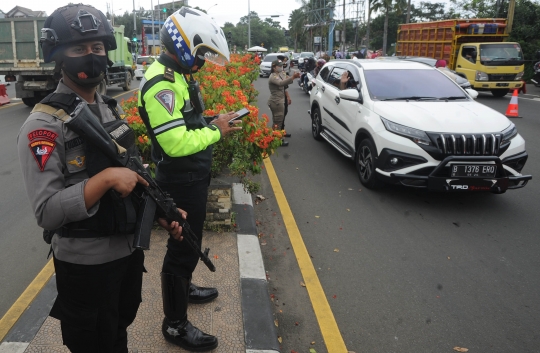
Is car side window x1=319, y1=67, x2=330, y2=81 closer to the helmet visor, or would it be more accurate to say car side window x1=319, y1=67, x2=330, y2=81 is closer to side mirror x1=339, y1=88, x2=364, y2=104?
side mirror x1=339, y1=88, x2=364, y2=104

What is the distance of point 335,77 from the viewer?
333 inches

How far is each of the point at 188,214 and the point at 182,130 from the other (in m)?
0.59

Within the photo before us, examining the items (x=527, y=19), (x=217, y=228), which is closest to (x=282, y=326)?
(x=217, y=228)

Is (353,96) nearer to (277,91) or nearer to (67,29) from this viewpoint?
(277,91)

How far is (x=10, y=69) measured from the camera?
45.3 ft

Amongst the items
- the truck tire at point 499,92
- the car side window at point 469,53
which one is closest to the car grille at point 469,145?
the car side window at point 469,53

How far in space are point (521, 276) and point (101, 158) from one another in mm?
3784

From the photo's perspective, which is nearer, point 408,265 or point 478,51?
point 408,265

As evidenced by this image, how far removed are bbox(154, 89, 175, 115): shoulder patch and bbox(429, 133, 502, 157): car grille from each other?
154 inches

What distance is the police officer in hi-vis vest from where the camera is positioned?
8.00ft

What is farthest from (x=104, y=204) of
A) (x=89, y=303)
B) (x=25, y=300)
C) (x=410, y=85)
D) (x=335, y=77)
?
(x=335, y=77)

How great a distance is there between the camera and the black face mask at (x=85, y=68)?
6.14ft

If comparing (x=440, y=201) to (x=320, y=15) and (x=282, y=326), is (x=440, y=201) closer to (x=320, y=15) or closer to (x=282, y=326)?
(x=282, y=326)

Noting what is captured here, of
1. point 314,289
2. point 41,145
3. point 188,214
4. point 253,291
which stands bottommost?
point 314,289
